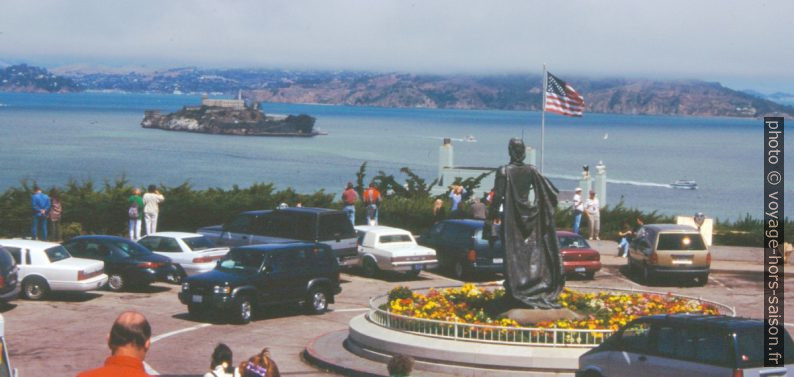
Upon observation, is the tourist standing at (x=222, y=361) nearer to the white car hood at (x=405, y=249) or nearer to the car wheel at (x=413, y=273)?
the white car hood at (x=405, y=249)

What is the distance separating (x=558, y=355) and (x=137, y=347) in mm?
10940

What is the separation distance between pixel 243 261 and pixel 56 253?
14.9 ft

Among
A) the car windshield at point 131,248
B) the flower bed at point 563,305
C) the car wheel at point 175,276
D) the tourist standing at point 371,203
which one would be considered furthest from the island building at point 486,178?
the flower bed at point 563,305

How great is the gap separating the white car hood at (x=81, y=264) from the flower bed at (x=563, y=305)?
731 cm

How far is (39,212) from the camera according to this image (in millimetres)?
32344

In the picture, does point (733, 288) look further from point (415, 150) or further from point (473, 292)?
point (415, 150)

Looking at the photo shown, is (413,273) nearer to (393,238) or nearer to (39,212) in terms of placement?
(393,238)

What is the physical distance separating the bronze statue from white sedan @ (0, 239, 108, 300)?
977 cm

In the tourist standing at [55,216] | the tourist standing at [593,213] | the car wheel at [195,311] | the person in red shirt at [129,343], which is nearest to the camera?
the person in red shirt at [129,343]

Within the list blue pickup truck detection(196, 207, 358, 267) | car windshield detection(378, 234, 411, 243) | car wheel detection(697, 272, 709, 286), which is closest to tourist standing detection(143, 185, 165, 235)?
blue pickup truck detection(196, 207, 358, 267)

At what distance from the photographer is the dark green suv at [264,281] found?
22.1 m

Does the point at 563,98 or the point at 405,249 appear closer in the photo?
the point at 405,249

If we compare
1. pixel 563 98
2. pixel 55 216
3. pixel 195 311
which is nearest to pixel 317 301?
pixel 195 311

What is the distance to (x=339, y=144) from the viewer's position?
630ft
